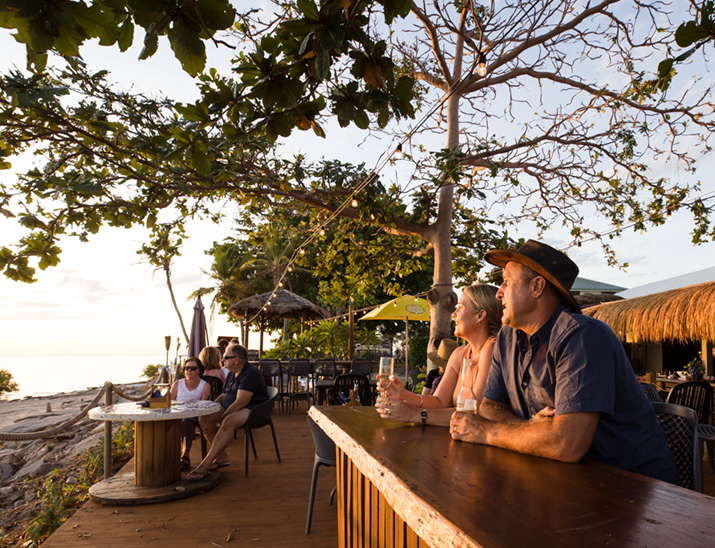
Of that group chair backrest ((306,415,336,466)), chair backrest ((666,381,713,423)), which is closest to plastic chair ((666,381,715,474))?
chair backrest ((666,381,713,423))

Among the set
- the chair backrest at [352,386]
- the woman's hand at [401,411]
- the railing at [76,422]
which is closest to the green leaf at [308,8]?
the woman's hand at [401,411]

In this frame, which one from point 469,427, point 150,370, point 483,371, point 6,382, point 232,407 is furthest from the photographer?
point 150,370

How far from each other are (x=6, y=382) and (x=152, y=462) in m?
20.9

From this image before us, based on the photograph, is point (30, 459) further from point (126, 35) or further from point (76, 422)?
point (126, 35)

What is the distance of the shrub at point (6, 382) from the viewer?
1970cm

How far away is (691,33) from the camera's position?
1.32 meters

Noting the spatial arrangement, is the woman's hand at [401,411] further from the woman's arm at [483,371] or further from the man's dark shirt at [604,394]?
the man's dark shirt at [604,394]

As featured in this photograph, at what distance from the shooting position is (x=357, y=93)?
1.94m

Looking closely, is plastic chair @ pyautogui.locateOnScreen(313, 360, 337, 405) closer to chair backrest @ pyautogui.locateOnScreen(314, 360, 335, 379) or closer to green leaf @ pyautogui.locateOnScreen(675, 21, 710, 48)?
chair backrest @ pyautogui.locateOnScreen(314, 360, 335, 379)

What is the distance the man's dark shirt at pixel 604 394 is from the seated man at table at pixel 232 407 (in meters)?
3.70

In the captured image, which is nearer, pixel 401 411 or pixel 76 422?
pixel 401 411

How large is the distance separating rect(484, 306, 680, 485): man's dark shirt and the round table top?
133 inches

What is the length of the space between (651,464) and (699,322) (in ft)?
23.2

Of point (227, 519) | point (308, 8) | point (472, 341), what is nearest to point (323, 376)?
point (227, 519)
